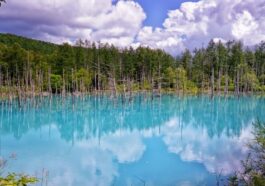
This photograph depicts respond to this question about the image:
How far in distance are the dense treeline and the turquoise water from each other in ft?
69.4

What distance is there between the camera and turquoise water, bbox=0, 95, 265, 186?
59.4ft

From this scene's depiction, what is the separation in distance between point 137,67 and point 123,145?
58859 mm

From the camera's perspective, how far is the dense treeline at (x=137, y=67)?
67.6 meters

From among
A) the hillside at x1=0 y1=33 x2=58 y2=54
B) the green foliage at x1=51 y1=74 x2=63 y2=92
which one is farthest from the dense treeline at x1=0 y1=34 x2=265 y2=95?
the hillside at x1=0 y1=33 x2=58 y2=54

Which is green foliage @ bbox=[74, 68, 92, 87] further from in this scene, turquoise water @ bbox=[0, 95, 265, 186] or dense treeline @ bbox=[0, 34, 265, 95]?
turquoise water @ bbox=[0, 95, 265, 186]

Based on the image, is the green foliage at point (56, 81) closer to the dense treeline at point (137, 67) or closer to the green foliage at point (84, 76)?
the dense treeline at point (137, 67)

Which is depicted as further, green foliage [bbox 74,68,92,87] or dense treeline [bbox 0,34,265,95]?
green foliage [bbox 74,68,92,87]

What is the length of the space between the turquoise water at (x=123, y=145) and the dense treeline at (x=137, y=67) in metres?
21.2

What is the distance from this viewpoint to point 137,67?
84.4 metres

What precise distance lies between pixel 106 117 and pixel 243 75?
47748 mm

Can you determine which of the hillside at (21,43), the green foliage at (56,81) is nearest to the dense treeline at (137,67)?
the green foliage at (56,81)

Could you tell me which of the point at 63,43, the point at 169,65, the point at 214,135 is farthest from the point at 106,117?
the point at 169,65

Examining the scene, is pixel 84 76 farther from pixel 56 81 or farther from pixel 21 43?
pixel 21 43

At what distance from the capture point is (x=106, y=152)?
24062 mm
